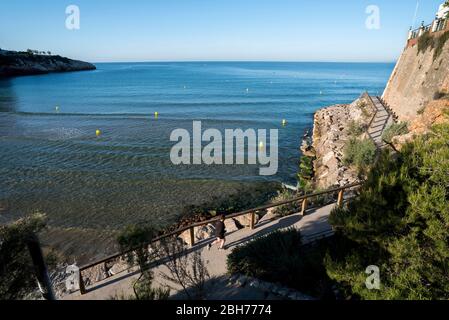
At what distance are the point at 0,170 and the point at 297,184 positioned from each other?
21.7 metres

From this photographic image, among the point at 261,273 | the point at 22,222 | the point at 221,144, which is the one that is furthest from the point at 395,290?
the point at 221,144

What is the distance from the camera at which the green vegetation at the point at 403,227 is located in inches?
208

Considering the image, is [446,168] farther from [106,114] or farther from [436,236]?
[106,114]

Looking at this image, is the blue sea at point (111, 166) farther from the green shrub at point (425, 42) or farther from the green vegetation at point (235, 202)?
the green shrub at point (425, 42)

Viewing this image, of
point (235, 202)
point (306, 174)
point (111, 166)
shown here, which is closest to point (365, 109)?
point (306, 174)

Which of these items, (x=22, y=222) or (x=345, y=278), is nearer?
(x=22, y=222)

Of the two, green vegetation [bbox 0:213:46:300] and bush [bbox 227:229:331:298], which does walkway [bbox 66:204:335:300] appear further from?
green vegetation [bbox 0:213:46:300]

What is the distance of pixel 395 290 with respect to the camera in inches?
207

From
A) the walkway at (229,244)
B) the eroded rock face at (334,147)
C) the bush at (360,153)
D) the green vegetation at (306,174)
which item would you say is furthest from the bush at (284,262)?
the bush at (360,153)

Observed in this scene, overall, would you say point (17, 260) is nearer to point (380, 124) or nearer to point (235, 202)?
point (235, 202)

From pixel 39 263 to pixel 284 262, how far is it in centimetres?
578

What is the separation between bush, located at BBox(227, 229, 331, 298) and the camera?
7.49 metres

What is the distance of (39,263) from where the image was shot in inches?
222

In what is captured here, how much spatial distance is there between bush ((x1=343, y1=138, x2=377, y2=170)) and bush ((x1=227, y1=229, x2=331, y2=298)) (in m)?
10.1
